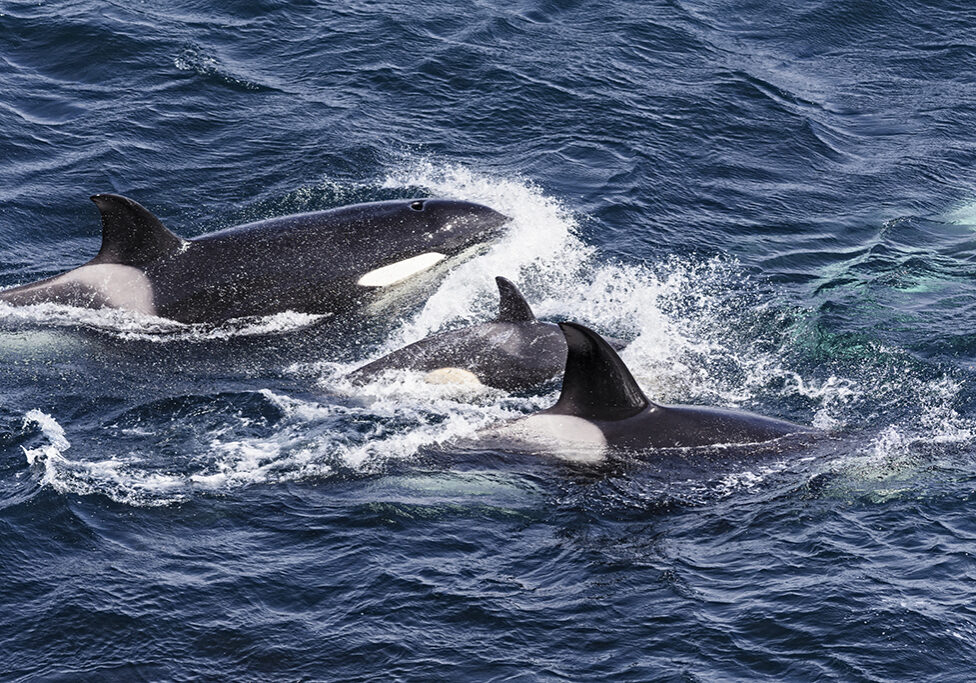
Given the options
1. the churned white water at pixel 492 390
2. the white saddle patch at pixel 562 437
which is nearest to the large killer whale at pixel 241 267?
the churned white water at pixel 492 390

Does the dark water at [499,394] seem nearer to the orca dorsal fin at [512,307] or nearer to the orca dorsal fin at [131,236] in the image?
the orca dorsal fin at [131,236]

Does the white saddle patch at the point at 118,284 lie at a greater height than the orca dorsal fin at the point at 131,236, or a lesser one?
lesser

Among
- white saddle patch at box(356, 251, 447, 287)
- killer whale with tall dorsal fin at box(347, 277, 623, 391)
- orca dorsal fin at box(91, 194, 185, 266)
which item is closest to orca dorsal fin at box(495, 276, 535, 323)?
killer whale with tall dorsal fin at box(347, 277, 623, 391)

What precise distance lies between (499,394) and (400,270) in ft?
9.82

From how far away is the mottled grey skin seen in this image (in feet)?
50.4

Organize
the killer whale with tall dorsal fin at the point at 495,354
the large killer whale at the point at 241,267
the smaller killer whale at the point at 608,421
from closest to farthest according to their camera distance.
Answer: the smaller killer whale at the point at 608,421 < the killer whale with tall dorsal fin at the point at 495,354 < the large killer whale at the point at 241,267

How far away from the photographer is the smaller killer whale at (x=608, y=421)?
12.9m

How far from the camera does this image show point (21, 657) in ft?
33.9

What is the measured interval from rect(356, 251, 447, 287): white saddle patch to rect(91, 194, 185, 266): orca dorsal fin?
2.32 meters

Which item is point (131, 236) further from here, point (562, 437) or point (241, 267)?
point (562, 437)

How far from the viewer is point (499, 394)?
1520 cm

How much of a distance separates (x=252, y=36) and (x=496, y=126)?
19.5 ft

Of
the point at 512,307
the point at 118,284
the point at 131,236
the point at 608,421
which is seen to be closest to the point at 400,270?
the point at 512,307

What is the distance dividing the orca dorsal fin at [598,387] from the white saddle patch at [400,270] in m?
→ 4.64
